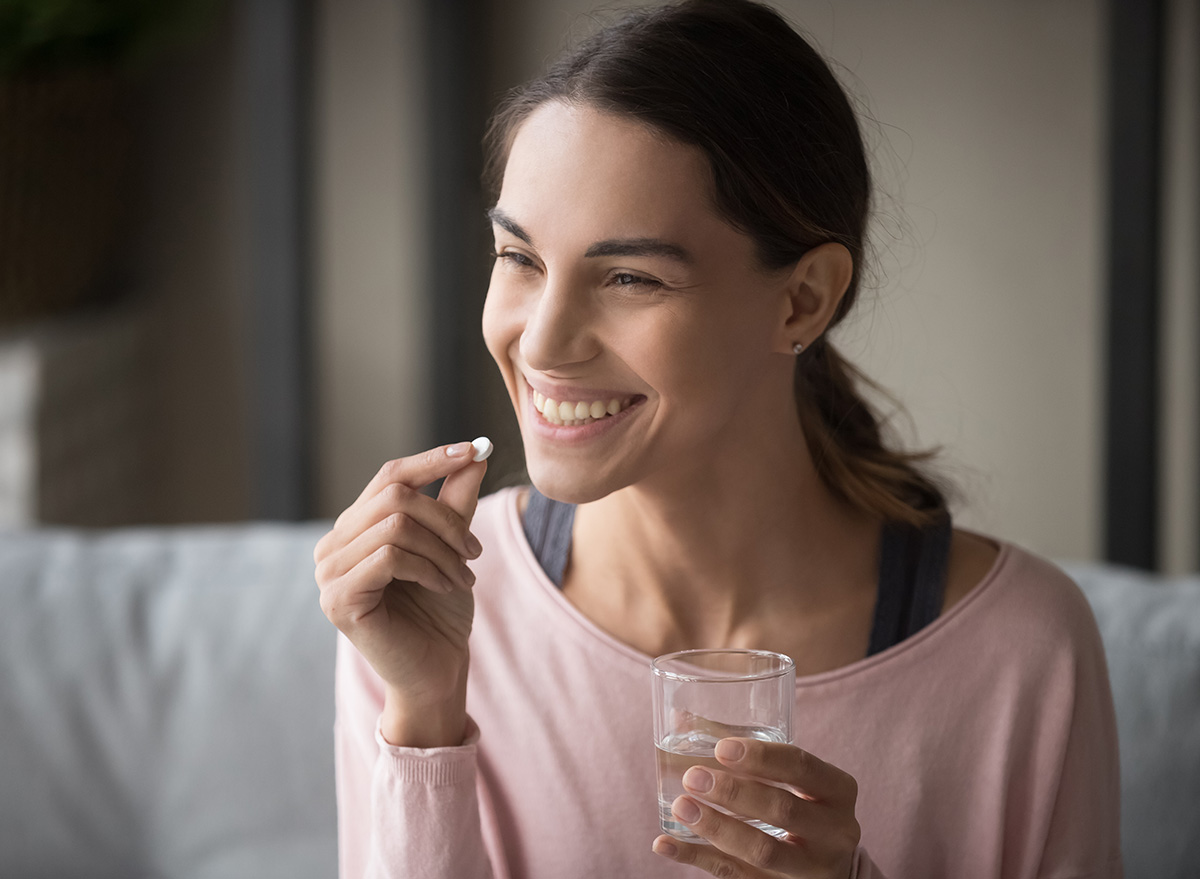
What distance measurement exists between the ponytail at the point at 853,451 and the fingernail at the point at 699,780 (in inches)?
19.4

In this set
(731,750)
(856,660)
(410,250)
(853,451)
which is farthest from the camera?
(410,250)

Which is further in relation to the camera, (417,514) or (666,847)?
(417,514)

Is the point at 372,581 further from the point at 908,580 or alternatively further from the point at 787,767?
the point at 908,580

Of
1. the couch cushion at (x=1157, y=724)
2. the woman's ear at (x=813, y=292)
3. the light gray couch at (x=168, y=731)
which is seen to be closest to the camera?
the woman's ear at (x=813, y=292)

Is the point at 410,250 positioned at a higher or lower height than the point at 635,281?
higher

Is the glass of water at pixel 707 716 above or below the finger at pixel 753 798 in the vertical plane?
above

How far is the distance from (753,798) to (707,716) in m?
0.07

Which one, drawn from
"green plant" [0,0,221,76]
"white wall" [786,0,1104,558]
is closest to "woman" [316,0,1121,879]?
"white wall" [786,0,1104,558]

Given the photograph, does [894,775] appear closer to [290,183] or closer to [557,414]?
[557,414]

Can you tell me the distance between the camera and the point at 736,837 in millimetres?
951

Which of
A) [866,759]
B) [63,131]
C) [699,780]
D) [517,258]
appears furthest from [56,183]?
[699,780]

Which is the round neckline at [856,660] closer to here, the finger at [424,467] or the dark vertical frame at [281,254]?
the finger at [424,467]

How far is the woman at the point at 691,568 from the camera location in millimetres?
1058

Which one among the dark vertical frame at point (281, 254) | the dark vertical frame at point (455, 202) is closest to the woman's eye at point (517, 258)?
the dark vertical frame at point (455, 202)
